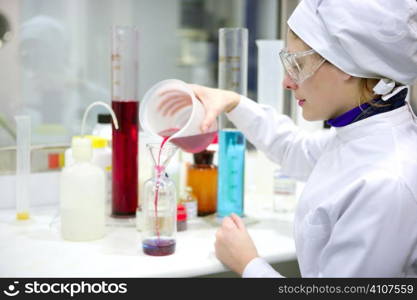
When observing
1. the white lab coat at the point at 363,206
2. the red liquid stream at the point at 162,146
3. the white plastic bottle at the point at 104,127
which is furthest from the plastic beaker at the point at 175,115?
the white lab coat at the point at 363,206

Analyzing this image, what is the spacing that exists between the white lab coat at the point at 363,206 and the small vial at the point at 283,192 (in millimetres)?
488

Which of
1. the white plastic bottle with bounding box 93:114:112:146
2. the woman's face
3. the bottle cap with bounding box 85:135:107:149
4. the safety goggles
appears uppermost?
the safety goggles

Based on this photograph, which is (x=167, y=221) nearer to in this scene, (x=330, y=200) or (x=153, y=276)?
(x=153, y=276)

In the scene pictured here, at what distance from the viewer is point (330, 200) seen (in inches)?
43.8

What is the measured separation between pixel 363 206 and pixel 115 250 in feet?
2.02

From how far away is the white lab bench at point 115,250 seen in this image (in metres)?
1.23

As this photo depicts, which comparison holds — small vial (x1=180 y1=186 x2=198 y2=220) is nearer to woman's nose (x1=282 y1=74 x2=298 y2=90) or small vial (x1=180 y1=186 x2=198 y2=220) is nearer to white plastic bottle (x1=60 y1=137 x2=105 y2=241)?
white plastic bottle (x1=60 y1=137 x2=105 y2=241)

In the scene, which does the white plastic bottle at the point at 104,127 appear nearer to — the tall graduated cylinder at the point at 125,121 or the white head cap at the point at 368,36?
the tall graduated cylinder at the point at 125,121

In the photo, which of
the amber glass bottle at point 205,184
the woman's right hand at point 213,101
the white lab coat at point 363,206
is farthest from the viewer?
the amber glass bottle at point 205,184

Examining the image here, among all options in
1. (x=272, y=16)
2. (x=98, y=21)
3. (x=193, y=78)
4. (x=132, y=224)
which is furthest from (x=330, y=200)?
Result: (x=193, y=78)

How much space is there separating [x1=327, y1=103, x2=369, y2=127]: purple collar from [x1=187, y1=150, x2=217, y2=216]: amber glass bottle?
1.76 feet

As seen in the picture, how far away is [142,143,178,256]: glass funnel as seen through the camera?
1.34 meters

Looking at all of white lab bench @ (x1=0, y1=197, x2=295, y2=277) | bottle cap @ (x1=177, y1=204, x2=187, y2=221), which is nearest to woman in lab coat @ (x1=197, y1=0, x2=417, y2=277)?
white lab bench @ (x1=0, y1=197, x2=295, y2=277)

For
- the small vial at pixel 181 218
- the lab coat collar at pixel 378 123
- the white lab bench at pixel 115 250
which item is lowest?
the white lab bench at pixel 115 250
